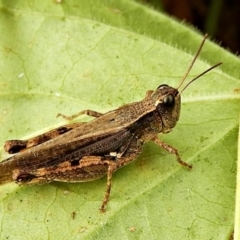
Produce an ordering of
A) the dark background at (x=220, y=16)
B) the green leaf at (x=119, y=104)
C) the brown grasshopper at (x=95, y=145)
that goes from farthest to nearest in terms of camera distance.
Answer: the dark background at (x=220, y=16) → the green leaf at (x=119, y=104) → the brown grasshopper at (x=95, y=145)

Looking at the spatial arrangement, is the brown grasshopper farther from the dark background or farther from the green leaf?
the dark background

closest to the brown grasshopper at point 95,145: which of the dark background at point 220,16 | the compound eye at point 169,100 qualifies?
the compound eye at point 169,100

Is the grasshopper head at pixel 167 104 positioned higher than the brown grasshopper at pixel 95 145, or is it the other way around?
the grasshopper head at pixel 167 104

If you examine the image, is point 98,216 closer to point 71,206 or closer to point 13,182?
point 71,206

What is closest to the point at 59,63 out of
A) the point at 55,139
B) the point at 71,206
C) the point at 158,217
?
the point at 55,139

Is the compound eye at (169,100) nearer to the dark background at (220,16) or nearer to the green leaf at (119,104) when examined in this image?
the green leaf at (119,104)

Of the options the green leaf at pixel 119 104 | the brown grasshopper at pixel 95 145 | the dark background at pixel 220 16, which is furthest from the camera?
→ the dark background at pixel 220 16

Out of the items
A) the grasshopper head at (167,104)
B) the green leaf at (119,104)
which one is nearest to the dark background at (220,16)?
the green leaf at (119,104)

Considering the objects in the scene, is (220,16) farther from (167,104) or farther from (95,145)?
(95,145)

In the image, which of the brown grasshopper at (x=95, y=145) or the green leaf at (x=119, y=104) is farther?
the green leaf at (x=119, y=104)
